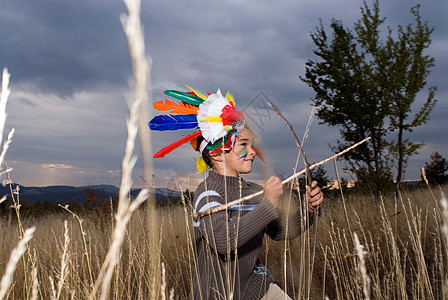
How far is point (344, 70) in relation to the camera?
1033cm

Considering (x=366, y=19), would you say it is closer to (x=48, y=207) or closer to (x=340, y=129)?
(x=340, y=129)

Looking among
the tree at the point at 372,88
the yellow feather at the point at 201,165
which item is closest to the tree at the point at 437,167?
the tree at the point at 372,88

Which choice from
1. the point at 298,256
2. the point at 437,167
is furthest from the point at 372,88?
the point at 437,167

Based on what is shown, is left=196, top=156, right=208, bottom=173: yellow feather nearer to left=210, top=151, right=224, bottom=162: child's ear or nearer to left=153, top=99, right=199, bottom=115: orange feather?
left=210, top=151, right=224, bottom=162: child's ear

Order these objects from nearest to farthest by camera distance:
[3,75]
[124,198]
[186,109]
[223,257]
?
[124,198]
[3,75]
[223,257]
[186,109]

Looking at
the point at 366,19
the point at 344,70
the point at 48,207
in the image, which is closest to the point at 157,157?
the point at 344,70

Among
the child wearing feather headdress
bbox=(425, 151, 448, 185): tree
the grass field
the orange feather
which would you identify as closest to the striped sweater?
the child wearing feather headdress

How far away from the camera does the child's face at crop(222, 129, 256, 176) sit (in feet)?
7.77

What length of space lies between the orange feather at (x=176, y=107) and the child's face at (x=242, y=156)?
34 centimetres

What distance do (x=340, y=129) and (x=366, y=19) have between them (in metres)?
3.34

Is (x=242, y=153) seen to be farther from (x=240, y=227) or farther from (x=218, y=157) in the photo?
(x=240, y=227)

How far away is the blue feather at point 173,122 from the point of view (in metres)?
2.33

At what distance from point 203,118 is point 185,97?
0.26 m

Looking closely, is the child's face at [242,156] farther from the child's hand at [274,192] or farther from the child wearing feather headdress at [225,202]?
the child's hand at [274,192]
